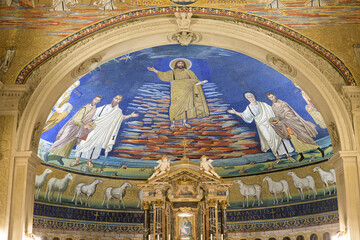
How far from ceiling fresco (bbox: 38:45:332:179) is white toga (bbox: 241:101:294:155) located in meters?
0.04

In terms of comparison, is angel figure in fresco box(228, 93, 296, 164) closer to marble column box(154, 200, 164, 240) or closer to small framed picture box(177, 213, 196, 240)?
small framed picture box(177, 213, 196, 240)

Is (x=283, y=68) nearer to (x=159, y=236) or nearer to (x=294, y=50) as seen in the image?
(x=294, y=50)

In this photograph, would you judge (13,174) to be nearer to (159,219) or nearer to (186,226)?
(159,219)

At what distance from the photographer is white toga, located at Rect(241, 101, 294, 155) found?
1923 cm

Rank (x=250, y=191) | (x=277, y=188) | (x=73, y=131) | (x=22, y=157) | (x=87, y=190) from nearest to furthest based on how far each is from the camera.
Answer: (x=22, y=157), (x=73, y=131), (x=277, y=188), (x=87, y=190), (x=250, y=191)

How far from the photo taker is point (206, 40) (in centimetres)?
1370

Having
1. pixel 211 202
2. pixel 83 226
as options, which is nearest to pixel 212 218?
pixel 211 202

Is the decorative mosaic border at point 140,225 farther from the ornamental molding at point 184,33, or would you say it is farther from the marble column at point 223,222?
the ornamental molding at point 184,33

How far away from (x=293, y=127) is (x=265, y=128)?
1.13 metres

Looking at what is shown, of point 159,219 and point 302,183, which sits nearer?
point 159,219

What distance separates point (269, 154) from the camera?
2016cm

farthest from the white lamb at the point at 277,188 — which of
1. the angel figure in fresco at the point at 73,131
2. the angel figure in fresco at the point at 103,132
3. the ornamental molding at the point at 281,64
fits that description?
the ornamental molding at the point at 281,64

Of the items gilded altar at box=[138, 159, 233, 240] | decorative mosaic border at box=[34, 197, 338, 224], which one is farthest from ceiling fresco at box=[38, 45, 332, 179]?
gilded altar at box=[138, 159, 233, 240]

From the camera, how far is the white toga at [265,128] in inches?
757
